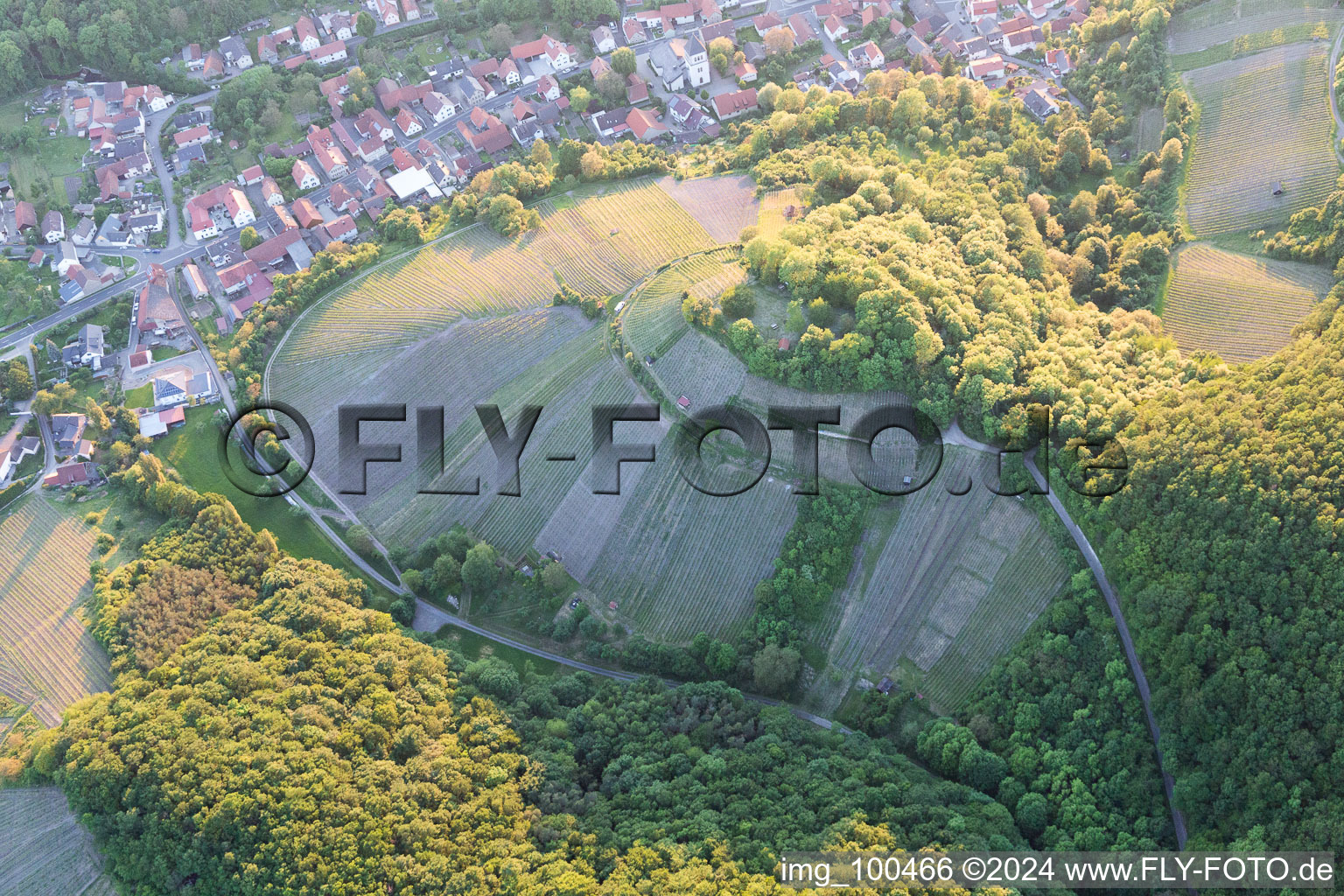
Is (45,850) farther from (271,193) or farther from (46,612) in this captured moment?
(271,193)

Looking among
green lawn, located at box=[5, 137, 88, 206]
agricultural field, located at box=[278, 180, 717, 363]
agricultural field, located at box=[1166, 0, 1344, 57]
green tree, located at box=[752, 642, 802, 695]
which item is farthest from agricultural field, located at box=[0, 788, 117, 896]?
agricultural field, located at box=[1166, 0, 1344, 57]

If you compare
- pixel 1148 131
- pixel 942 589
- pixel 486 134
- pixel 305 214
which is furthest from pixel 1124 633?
pixel 305 214

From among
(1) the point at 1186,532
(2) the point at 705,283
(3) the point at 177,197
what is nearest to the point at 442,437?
(2) the point at 705,283

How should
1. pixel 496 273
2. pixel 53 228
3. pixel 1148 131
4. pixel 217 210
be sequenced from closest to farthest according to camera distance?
pixel 496 273 → pixel 1148 131 → pixel 53 228 → pixel 217 210

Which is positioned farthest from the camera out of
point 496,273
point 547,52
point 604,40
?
point 604,40

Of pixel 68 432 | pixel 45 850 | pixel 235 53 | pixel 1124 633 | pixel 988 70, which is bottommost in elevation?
pixel 45 850

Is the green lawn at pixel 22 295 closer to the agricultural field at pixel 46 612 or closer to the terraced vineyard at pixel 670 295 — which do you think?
the agricultural field at pixel 46 612
